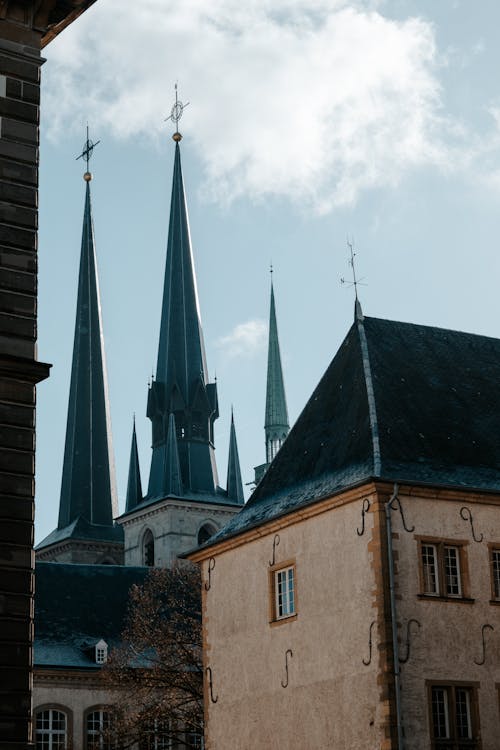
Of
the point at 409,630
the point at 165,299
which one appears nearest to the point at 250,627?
the point at 409,630

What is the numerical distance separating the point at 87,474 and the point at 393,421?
5329cm

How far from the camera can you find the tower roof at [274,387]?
10444 cm


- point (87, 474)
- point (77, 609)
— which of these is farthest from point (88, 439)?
point (77, 609)

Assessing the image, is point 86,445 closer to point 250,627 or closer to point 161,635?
point 161,635

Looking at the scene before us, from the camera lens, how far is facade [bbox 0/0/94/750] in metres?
16.2

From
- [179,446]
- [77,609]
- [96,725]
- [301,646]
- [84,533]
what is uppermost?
[179,446]

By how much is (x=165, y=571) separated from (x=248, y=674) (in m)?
22.1

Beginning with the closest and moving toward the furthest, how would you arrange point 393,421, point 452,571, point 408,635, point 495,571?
point 408,635 < point 452,571 < point 495,571 < point 393,421

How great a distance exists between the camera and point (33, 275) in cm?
1783

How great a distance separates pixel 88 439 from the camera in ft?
268

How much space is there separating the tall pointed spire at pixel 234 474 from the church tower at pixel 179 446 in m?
0.06

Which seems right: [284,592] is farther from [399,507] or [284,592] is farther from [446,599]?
[446,599]

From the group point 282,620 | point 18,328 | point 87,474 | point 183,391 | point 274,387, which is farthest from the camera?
point 274,387

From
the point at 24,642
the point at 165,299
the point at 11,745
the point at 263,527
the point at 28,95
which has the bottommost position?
the point at 11,745
